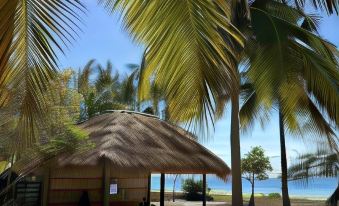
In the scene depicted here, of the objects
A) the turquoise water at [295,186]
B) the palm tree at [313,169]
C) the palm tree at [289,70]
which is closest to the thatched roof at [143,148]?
the turquoise water at [295,186]

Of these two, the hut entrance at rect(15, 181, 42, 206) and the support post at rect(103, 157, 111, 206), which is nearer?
the support post at rect(103, 157, 111, 206)

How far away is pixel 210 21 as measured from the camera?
3.97 metres

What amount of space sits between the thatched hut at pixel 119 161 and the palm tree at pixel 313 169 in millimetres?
3708

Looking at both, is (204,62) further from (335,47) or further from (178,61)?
(335,47)

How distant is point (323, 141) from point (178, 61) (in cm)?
764

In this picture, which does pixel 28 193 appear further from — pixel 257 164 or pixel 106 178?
pixel 257 164

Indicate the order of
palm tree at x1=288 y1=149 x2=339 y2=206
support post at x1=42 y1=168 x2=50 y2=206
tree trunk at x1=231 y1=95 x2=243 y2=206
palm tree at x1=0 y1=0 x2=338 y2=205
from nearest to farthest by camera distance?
1. palm tree at x1=0 y1=0 x2=338 y2=205
2. support post at x1=42 y1=168 x2=50 y2=206
3. tree trunk at x1=231 y1=95 x2=243 y2=206
4. palm tree at x1=288 y1=149 x2=339 y2=206

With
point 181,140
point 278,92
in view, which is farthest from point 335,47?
point 181,140

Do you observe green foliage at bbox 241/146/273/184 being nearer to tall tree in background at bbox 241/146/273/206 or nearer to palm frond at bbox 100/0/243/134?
tall tree in background at bbox 241/146/273/206

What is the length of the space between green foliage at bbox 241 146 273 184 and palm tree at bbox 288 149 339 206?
11189mm

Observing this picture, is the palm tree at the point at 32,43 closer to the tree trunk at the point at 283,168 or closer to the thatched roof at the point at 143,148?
the thatched roof at the point at 143,148

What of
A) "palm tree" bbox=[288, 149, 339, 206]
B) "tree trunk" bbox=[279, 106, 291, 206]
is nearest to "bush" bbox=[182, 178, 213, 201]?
"tree trunk" bbox=[279, 106, 291, 206]

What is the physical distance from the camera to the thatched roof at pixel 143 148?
12172mm

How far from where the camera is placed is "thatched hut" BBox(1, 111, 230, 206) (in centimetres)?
1216
